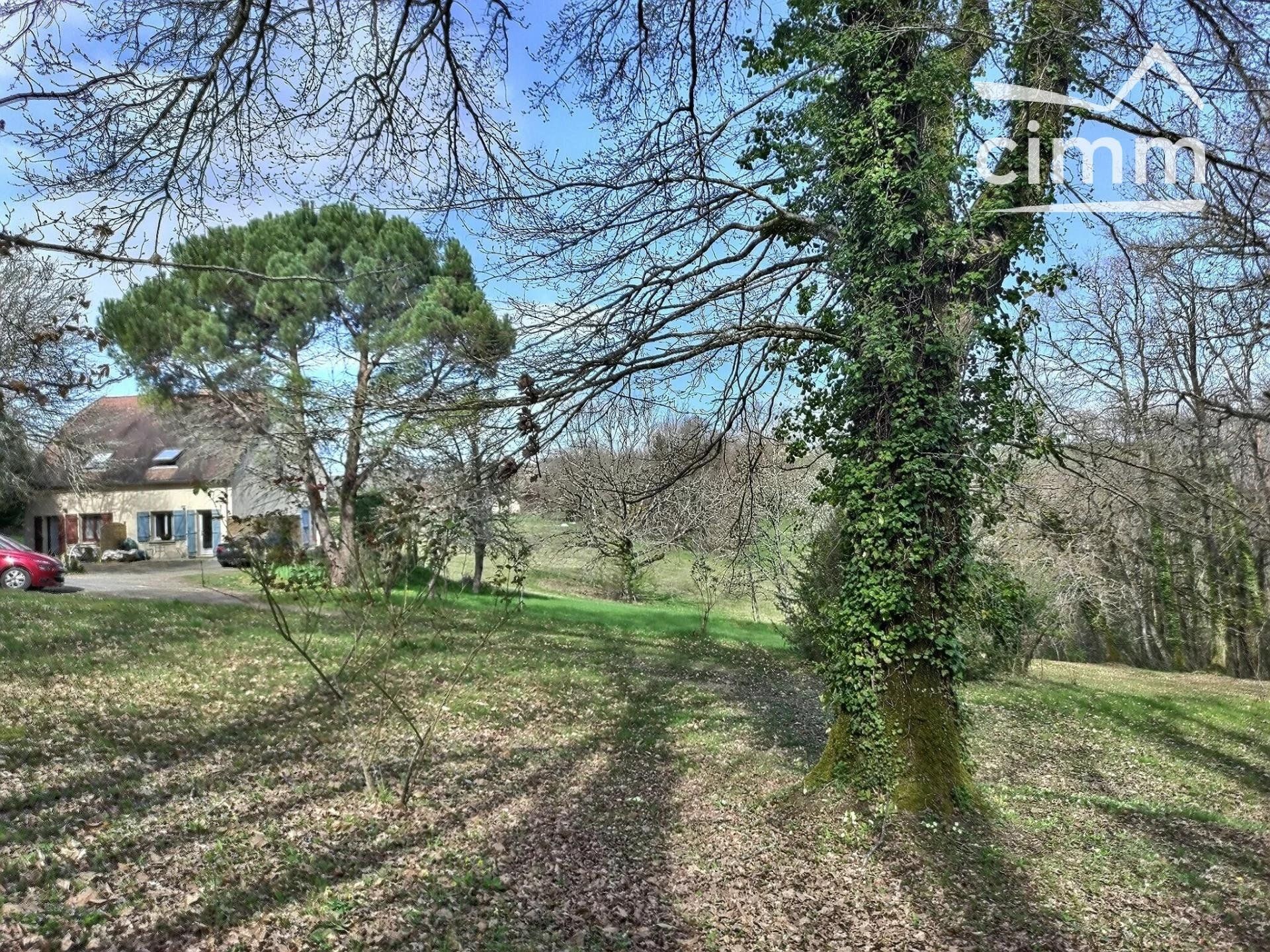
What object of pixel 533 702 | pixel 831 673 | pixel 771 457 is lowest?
pixel 533 702

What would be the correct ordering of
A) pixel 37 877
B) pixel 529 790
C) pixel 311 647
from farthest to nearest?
1. pixel 311 647
2. pixel 529 790
3. pixel 37 877

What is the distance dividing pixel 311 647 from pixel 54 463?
18.2 metres

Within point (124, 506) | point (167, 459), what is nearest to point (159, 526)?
point (124, 506)

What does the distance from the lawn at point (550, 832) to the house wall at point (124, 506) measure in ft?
62.9

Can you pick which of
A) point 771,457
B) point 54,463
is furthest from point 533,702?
point 54,463

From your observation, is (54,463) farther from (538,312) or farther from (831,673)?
(831,673)

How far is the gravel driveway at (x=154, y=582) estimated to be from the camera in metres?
17.6

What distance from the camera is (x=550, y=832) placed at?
632cm

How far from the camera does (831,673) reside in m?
6.93

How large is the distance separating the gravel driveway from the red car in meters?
0.26

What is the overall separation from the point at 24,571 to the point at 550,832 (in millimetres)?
16444

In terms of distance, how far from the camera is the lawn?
15.3 feet

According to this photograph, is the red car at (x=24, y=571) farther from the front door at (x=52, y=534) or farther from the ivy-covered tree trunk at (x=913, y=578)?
the ivy-covered tree trunk at (x=913, y=578)

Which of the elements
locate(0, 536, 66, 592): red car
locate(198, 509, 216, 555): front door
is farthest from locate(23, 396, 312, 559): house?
locate(0, 536, 66, 592): red car
